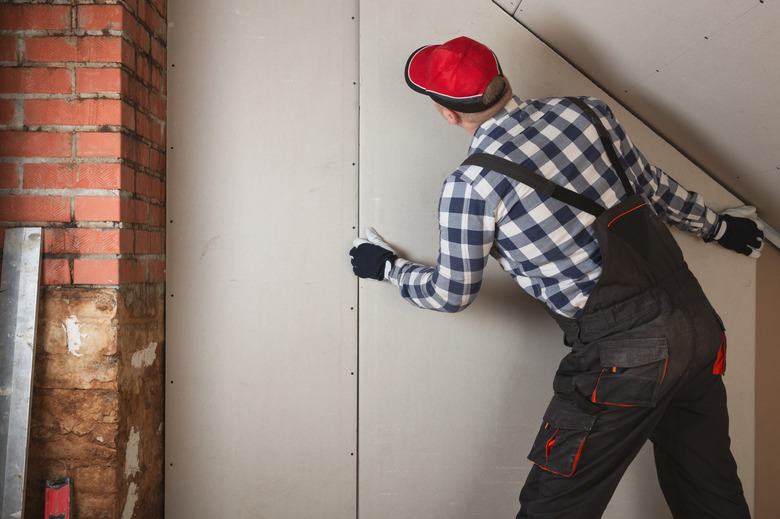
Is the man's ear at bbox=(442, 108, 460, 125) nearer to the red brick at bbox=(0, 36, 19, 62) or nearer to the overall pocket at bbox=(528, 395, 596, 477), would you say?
the overall pocket at bbox=(528, 395, 596, 477)

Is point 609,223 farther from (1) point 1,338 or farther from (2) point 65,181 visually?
(1) point 1,338

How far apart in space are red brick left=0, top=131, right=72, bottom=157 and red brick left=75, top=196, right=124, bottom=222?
0.15 m

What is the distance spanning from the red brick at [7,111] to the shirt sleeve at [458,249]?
1276mm

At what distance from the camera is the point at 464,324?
1.71 m

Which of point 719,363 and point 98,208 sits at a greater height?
point 98,208

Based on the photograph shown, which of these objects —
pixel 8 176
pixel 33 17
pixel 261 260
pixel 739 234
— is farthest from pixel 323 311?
pixel 739 234

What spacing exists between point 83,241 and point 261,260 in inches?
20.7

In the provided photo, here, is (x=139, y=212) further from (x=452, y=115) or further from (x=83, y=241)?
(x=452, y=115)

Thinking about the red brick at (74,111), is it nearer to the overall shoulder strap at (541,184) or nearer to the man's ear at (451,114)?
the man's ear at (451,114)

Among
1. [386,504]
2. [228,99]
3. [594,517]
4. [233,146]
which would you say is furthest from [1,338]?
[594,517]

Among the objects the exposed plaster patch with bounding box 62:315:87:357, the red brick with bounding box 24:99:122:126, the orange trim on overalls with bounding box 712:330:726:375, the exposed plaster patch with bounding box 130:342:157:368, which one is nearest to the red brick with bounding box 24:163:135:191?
the red brick with bounding box 24:99:122:126

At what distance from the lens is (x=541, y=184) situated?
1.16m

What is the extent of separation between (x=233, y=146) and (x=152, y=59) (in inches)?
14.6

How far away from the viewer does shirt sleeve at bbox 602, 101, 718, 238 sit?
1353 millimetres
